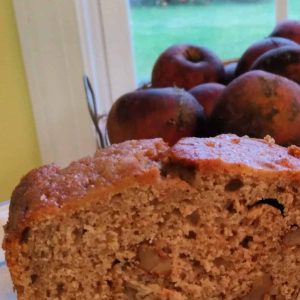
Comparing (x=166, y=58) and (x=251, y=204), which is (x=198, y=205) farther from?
(x=166, y=58)

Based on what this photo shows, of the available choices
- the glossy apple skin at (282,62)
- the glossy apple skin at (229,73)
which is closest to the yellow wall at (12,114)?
the glossy apple skin at (229,73)

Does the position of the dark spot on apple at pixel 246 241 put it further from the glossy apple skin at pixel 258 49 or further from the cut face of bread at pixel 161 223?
the glossy apple skin at pixel 258 49

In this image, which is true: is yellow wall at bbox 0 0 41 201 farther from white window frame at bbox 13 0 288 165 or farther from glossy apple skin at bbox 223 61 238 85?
glossy apple skin at bbox 223 61 238 85

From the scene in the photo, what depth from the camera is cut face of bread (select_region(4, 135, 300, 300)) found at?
717 millimetres

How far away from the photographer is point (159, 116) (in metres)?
0.91

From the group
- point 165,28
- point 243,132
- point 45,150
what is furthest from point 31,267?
point 165,28

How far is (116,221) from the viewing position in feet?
2.40

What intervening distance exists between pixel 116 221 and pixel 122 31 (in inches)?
36.8

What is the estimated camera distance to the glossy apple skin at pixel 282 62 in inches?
38.9

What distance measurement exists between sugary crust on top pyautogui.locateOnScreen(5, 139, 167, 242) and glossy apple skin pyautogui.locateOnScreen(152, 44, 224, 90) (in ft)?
1.07

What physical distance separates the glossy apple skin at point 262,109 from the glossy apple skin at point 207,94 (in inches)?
3.2

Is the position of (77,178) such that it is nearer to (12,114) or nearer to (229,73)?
(229,73)

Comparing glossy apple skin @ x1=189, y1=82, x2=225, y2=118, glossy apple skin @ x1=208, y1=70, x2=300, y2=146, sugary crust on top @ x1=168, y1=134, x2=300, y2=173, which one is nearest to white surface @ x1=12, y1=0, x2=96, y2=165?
glossy apple skin @ x1=189, y1=82, x2=225, y2=118

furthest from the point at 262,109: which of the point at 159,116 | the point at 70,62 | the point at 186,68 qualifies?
the point at 70,62
